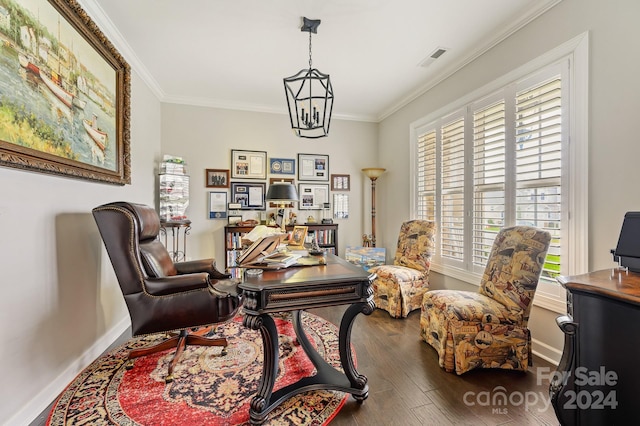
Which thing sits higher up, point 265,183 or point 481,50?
point 481,50

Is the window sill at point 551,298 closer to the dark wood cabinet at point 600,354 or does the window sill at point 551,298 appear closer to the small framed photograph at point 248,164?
the dark wood cabinet at point 600,354

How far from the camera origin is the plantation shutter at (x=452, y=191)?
120 inches

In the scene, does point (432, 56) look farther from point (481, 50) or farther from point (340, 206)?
point (340, 206)

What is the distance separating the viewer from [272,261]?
5.65 feet

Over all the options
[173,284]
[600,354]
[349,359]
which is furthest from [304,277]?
[600,354]

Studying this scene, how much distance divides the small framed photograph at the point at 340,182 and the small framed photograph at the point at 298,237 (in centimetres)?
215

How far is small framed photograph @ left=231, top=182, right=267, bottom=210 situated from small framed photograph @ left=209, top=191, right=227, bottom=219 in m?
0.14

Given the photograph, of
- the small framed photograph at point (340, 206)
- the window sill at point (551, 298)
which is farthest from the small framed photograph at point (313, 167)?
the window sill at point (551, 298)

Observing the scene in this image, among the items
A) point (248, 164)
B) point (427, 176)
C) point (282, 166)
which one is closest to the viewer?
point (427, 176)

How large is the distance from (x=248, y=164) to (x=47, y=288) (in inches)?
114

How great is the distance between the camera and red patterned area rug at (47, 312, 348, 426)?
5.05 feet

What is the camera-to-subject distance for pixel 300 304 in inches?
56.7

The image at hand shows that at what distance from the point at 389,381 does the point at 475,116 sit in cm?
270

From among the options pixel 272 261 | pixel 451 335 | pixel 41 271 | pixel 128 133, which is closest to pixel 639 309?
pixel 451 335
